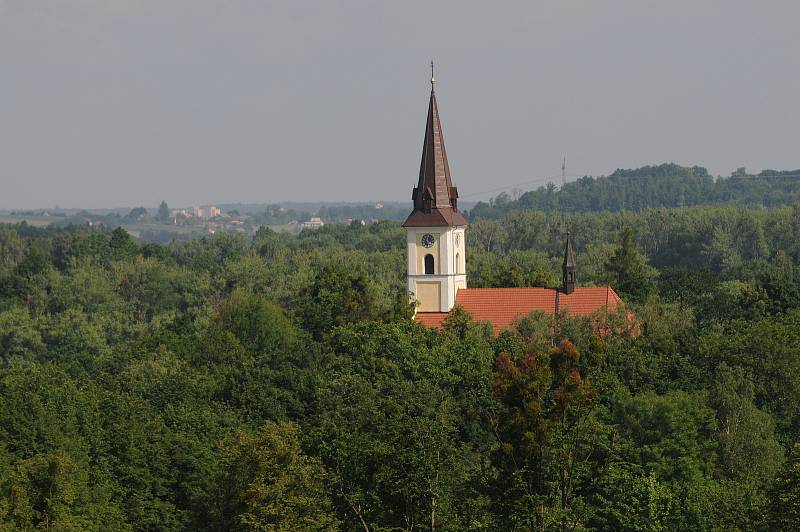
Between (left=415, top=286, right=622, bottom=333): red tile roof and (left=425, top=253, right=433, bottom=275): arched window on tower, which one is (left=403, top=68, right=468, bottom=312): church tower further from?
(left=415, top=286, right=622, bottom=333): red tile roof

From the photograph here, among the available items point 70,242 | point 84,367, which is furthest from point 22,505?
point 70,242

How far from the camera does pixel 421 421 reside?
3897cm

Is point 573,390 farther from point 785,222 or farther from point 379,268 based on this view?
point 785,222

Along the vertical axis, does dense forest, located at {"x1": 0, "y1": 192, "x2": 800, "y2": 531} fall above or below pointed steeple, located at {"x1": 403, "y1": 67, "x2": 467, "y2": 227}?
below

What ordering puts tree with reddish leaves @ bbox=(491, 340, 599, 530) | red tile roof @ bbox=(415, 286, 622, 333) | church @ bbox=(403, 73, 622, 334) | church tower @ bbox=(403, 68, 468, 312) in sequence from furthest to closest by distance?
church tower @ bbox=(403, 68, 468, 312), church @ bbox=(403, 73, 622, 334), red tile roof @ bbox=(415, 286, 622, 333), tree with reddish leaves @ bbox=(491, 340, 599, 530)

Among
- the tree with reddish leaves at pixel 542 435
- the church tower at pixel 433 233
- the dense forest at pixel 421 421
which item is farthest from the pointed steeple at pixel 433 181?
the tree with reddish leaves at pixel 542 435

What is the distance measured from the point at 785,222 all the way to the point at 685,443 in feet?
364

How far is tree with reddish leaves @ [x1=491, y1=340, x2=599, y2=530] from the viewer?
126ft

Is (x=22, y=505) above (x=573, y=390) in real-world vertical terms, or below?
below

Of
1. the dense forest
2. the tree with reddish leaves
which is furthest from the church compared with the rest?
the tree with reddish leaves

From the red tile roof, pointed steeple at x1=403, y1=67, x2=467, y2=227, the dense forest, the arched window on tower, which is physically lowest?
the dense forest

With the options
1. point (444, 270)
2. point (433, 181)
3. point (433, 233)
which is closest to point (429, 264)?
point (444, 270)

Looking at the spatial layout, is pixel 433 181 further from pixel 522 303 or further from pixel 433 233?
pixel 522 303

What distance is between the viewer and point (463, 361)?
53.6 meters
